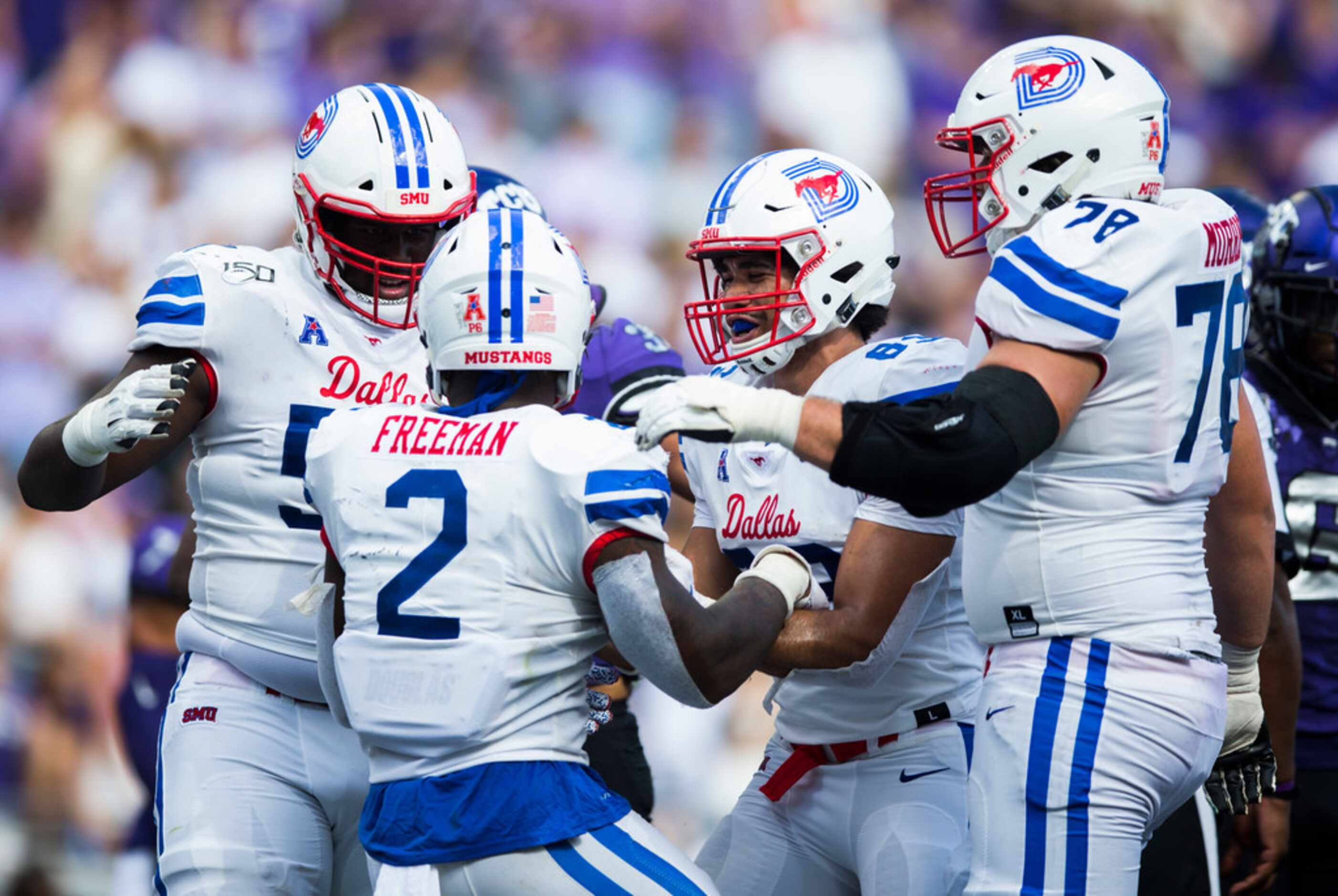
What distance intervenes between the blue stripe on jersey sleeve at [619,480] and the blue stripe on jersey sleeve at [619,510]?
0.02 m

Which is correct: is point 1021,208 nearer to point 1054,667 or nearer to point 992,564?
point 992,564

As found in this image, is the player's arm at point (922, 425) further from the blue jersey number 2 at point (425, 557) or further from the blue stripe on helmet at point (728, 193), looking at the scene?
the blue stripe on helmet at point (728, 193)

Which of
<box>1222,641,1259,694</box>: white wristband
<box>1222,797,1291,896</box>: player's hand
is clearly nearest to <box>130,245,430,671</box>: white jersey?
<box>1222,641,1259,694</box>: white wristband

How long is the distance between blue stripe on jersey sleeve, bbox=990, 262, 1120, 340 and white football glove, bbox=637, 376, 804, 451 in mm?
425

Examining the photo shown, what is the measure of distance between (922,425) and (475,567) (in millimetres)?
769

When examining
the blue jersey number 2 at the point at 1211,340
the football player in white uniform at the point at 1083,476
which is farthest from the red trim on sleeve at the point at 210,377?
the blue jersey number 2 at the point at 1211,340

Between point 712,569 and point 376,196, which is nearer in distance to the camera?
point 376,196

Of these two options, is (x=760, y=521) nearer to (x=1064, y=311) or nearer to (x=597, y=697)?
(x=597, y=697)

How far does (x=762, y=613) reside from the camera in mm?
2734

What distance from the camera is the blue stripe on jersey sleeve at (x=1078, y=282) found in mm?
2664

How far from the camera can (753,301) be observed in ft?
11.1

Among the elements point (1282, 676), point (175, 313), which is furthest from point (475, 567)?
point (1282, 676)

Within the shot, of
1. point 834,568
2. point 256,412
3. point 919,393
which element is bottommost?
point 834,568

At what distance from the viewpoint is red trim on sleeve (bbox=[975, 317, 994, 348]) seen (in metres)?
2.80
